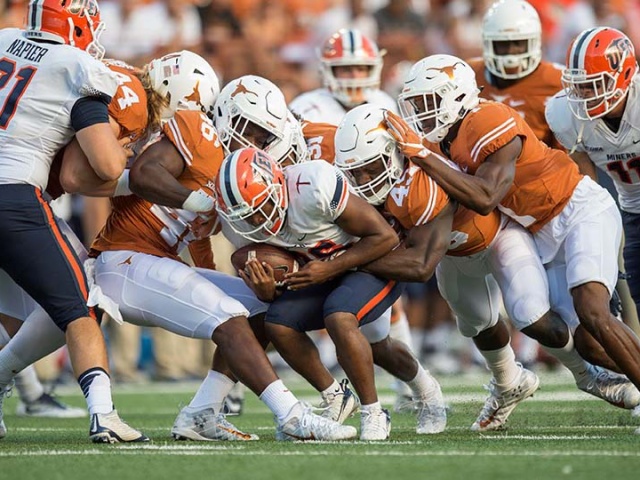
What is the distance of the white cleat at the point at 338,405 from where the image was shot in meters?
5.15

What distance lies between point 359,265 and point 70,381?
521 cm

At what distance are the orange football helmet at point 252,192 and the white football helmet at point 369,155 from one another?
1.07 feet

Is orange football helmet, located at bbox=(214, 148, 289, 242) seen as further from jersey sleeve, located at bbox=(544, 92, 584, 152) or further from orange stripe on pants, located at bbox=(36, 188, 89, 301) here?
jersey sleeve, located at bbox=(544, 92, 584, 152)

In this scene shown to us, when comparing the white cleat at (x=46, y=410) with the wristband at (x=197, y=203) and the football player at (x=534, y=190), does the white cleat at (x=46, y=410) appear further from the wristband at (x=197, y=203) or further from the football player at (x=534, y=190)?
the football player at (x=534, y=190)

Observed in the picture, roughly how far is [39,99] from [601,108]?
8.21 feet

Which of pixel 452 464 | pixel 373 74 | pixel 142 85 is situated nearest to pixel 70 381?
pixel 373 74

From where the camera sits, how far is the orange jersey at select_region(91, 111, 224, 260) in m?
5.11

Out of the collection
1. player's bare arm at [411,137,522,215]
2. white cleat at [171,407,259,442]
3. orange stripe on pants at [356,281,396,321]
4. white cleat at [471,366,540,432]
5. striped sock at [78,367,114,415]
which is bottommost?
white cleat at [471,366,540,432]

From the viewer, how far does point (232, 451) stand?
448 cm

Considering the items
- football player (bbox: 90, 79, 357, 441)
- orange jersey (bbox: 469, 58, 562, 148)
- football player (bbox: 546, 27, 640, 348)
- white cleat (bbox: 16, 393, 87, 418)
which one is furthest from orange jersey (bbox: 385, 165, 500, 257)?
white cleat (bbox: 16, 393, 87, 418)

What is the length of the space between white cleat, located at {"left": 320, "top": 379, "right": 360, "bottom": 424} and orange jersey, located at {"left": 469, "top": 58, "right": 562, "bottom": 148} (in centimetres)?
218

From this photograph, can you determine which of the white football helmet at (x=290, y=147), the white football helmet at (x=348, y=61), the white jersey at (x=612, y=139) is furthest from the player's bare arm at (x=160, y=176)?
the white football helmet at (x=348, y=61)

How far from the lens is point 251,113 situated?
5.18 metres

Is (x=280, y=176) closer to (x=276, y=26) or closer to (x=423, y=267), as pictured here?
(x=423, y=267)
